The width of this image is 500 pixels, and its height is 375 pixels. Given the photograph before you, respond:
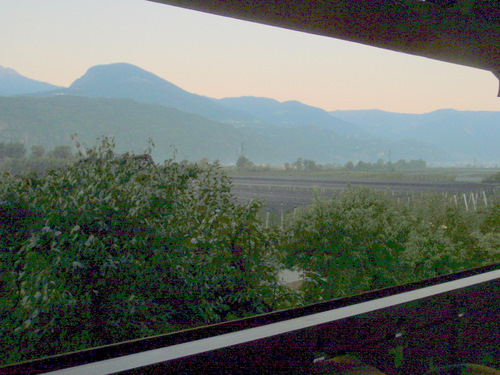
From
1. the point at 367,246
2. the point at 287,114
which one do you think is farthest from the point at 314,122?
the point at 367,246

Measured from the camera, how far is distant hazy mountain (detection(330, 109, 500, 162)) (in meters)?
9.78

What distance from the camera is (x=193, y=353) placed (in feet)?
2.44

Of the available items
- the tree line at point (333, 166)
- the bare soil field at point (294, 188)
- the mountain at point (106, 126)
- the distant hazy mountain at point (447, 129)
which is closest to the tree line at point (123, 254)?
the mountain at point (106, 126)

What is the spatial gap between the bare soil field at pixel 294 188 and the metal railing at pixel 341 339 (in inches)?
96.1

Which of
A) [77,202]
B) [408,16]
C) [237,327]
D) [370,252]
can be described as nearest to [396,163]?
[370,252]

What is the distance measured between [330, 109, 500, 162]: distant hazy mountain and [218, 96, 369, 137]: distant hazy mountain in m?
→ 1.26

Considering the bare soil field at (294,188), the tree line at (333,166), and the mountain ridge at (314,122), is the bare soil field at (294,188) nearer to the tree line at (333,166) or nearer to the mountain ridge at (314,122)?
the tree line at (333,166)

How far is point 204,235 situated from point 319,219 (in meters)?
2.48

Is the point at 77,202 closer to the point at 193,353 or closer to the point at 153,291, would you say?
the point at 153,291

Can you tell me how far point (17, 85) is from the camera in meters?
3.14

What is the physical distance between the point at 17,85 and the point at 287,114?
4200 mm

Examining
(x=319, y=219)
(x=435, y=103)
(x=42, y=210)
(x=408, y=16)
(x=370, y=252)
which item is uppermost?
(x=435, y=103)

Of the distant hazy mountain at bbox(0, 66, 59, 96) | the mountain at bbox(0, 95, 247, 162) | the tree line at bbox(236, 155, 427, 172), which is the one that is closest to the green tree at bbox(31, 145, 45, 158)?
the mountain at bbox(0, 95, 247, 162)

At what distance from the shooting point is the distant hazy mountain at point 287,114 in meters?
5.77
